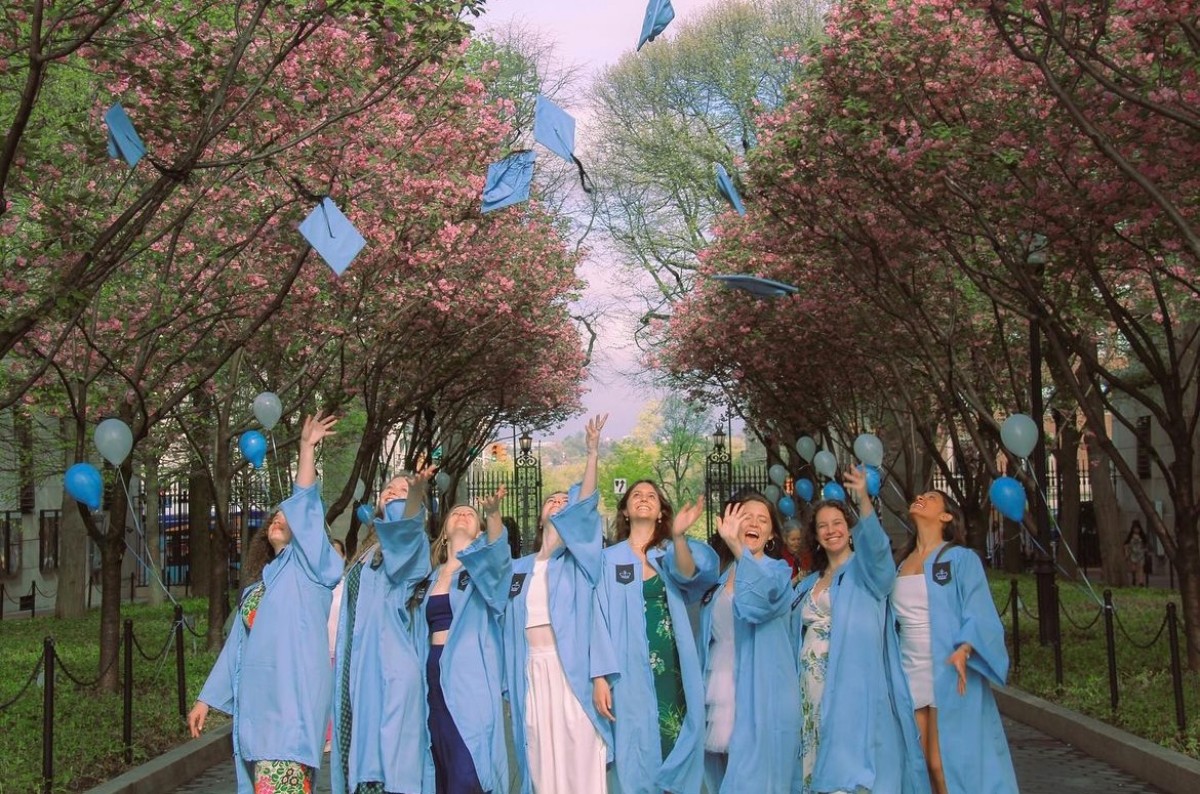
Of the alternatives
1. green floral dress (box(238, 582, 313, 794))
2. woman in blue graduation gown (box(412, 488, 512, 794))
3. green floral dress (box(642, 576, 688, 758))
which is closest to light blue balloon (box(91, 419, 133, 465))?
woman in blue graduation gown (box(412, 488, 512, 794))

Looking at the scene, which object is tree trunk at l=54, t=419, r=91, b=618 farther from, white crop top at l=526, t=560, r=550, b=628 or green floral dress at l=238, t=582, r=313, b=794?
green floral dress at l=238, t=582, r=313, b=794

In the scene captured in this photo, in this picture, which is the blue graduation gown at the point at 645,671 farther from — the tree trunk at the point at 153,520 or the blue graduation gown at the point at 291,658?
the tree trunk at the point at 153,520

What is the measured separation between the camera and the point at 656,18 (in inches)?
472

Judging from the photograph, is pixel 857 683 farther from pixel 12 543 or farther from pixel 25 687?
pixel 12 543

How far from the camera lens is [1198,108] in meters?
12.1

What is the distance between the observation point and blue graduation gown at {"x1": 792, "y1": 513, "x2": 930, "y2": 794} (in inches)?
304

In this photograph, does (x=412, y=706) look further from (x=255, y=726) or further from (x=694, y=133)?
(x=694, y=133)

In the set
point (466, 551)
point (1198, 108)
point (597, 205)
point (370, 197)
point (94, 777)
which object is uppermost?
point (597, 205)

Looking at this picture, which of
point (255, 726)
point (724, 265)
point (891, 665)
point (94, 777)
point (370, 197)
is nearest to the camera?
point (255, 726)

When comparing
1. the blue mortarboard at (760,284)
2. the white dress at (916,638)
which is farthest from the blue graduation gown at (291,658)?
the blue mortarboard at (760,284)

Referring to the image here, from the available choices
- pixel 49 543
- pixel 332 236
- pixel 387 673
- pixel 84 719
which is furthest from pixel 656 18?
pixel 49 543

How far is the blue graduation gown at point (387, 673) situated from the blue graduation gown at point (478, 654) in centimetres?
13

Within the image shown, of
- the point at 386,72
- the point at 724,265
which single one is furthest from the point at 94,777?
the point at 724,265

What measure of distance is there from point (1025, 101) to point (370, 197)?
25.0ft
